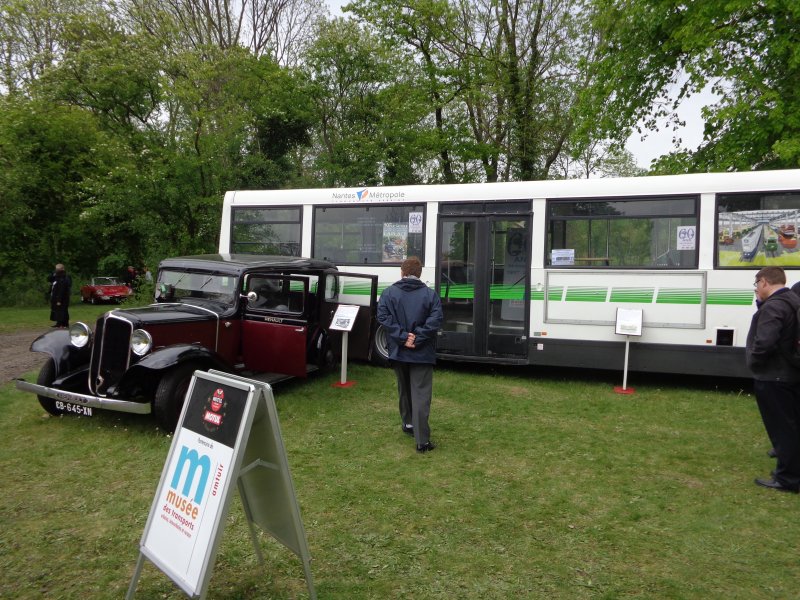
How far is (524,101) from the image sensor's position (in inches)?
830

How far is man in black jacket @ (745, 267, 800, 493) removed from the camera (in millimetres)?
4527

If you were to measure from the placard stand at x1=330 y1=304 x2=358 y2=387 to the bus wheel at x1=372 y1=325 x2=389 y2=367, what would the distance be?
1.53 metres

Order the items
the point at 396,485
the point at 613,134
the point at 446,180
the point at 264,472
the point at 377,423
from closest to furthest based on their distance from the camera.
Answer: the point at 264,472
the point at 396,485
the point at 377,423
the point at 613,134
the point at 446,180

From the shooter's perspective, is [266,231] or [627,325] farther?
[266,231]

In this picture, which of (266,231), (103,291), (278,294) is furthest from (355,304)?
(103,291)

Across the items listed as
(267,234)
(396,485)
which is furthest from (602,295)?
(267,234)

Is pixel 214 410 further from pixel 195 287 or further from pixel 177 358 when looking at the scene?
pixel 195 287

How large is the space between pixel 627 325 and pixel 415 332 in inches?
154

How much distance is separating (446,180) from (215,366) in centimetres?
1763

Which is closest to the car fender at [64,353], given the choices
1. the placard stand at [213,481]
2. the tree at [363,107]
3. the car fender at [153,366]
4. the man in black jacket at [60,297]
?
the car fender at [153,366]

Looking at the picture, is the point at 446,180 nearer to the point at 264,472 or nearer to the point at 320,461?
the point at 320,461

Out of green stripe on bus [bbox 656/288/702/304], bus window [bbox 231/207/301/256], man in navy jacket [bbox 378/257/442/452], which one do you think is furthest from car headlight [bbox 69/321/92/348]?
green stripe on bus [bbox 656/288/702/304]

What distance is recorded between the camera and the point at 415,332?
216 inches

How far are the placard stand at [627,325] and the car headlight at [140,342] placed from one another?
597 cm
